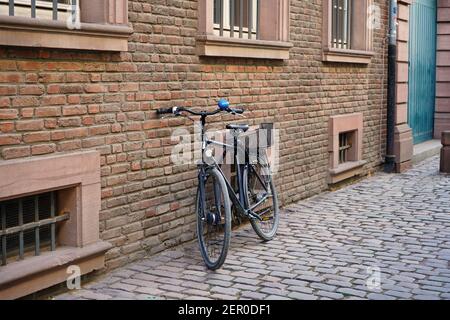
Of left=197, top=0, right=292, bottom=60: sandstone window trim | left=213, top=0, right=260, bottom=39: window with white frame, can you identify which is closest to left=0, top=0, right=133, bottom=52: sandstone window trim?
left=197, top=0, right=292, bottom=60: sandstone window trim

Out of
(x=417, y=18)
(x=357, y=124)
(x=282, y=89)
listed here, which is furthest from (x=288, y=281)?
(x=417, y=18)

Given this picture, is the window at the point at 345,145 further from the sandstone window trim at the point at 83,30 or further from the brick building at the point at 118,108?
the sandstone window trim at the point at 83,30

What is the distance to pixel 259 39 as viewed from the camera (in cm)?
902

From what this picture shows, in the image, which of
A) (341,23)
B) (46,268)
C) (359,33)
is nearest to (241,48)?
(46,268)

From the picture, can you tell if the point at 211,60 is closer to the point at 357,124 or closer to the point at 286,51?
the point at 286,51

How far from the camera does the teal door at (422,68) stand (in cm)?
1534

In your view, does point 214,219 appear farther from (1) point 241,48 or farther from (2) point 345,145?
(2) point 345,145

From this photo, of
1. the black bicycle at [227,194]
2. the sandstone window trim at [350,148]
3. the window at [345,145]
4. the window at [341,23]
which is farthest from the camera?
the window at [345,145]

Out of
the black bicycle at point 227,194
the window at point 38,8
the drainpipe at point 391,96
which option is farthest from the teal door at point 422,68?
the window at point 38,8

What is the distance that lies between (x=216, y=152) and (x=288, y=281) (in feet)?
5.77

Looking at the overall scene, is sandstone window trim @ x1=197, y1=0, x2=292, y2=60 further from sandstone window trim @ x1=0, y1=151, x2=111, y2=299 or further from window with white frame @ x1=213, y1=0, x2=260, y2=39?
sandstone window trim @ x1=0, y1=151, x2=111, y2=299

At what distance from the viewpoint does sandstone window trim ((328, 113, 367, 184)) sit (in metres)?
10.7

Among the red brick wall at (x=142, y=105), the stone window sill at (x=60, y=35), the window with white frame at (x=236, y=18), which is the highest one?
the window with white frame at (x=236, y=18)

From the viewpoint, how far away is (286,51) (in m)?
9.05
